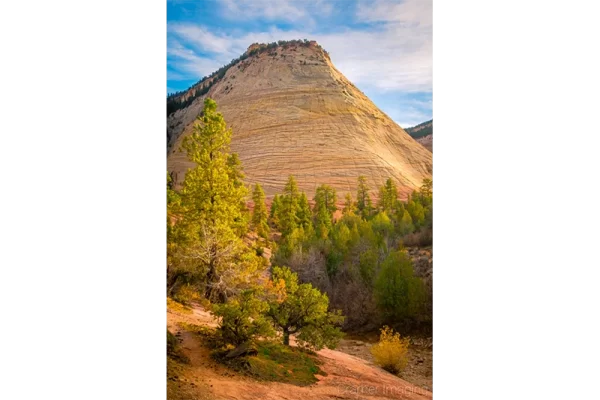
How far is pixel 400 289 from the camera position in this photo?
17688mm

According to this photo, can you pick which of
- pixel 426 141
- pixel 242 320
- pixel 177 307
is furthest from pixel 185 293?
pixel 426 141

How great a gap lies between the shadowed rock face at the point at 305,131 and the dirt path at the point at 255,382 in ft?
103

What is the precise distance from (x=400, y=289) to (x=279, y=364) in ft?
29.0

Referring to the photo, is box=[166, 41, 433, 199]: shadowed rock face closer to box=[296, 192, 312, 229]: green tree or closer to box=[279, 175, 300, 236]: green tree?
box=[296, 192, 312, 229]: green tree

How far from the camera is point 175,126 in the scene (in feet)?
197

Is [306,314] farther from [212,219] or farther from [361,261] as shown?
[361,261]

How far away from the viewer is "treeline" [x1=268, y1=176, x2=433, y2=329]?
17.9 meters

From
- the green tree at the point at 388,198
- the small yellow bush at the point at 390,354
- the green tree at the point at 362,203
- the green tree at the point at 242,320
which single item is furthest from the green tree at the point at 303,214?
the green tree at the point at 242,320

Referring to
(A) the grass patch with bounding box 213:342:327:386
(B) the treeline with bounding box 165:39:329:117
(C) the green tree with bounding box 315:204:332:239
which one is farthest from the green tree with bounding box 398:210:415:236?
(B) the treeline with bounding box 165:39:329:117
